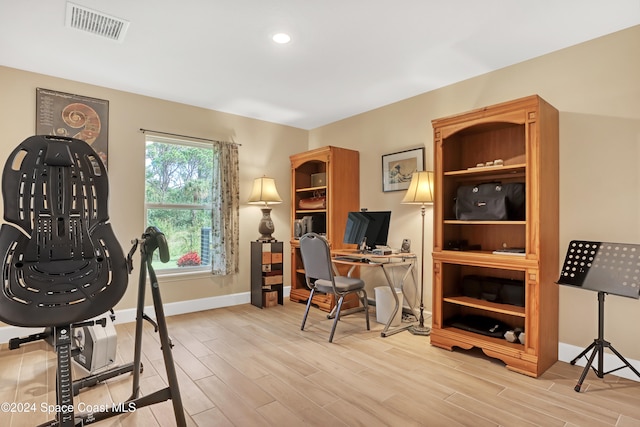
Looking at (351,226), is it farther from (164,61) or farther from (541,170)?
(164,61)

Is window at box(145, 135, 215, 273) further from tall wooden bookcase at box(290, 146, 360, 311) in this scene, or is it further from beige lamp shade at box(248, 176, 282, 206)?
tall wooden bookcase at box(290, 146, 360, 311)

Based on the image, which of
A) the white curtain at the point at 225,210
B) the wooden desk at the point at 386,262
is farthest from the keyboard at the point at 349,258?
the white curtain at the point at 225,210

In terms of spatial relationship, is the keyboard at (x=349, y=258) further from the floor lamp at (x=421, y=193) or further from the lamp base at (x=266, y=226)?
the lamp base at (x=266, y=226)

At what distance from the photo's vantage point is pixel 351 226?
13.0ft

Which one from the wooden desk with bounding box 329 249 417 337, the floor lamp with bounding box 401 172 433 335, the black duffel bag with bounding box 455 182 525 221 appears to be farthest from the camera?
the floor lamp with bounding box 401 172 433 335

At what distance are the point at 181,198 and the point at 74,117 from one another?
1.36m

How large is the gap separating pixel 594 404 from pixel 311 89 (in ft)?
11.6

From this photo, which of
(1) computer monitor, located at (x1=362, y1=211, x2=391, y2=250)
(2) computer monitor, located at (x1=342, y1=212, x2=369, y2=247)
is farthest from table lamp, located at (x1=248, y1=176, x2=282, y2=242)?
(1) computer monitor, located at (x1=362, y1=211, x2=391, y2=250)

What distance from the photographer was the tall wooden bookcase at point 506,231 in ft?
8.48

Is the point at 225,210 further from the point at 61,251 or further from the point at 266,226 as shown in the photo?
the point at 61,251

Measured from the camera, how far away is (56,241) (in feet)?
5.32

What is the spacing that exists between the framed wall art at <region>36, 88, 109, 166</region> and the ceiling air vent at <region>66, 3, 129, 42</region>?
122cm

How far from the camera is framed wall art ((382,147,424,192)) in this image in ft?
12.8

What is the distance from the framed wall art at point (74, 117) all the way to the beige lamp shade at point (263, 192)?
170 cm
